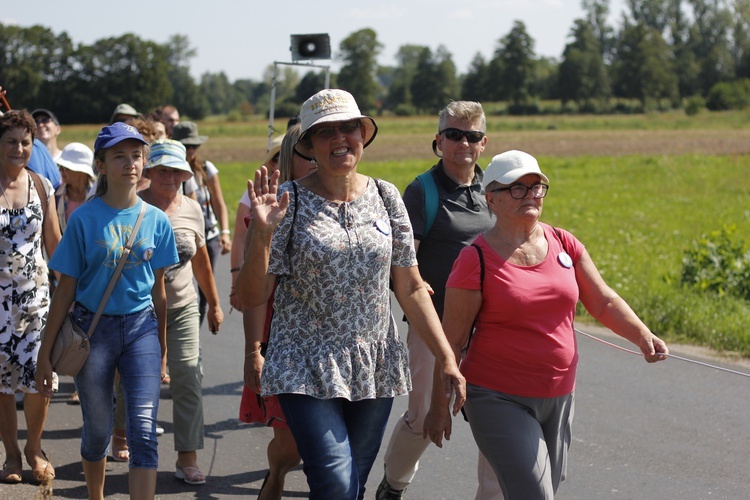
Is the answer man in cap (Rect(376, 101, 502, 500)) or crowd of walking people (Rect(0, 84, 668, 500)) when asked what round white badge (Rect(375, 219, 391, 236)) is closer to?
crowd of walking people (Rect(0, 84, 668, 500))

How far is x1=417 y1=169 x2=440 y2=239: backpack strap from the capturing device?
4.77 meters

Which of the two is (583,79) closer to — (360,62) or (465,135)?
(360,62)

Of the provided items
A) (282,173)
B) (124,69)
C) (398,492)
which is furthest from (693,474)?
(124,69)

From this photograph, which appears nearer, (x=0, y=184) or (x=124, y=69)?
(x=0, y=184)

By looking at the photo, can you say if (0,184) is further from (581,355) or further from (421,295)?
(581,355)

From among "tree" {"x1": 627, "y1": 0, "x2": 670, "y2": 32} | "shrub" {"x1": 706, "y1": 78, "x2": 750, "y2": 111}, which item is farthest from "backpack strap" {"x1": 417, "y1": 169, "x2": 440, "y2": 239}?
"tree" {"x1": 627, "y1": 0, "x2": 670, "y2": 32}

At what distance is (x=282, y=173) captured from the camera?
175 inches

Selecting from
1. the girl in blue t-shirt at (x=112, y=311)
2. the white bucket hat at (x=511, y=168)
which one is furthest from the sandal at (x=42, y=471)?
the white bucket hat at (x=511, y=168)

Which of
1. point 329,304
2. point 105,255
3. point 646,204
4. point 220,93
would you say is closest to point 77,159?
point 105,255

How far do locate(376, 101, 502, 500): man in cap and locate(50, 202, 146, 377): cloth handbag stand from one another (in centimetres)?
146

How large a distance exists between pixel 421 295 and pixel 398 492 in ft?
4.98

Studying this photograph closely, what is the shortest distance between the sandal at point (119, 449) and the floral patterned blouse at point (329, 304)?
2579mm

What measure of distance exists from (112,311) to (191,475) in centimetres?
142

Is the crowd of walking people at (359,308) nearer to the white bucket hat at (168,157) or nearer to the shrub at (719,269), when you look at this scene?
the white bucket hat at (168,157)
